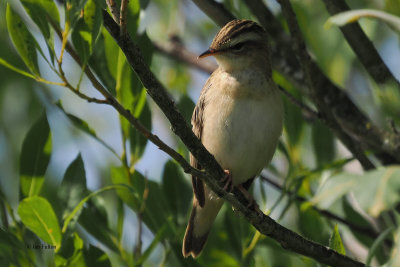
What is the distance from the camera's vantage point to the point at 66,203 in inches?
115

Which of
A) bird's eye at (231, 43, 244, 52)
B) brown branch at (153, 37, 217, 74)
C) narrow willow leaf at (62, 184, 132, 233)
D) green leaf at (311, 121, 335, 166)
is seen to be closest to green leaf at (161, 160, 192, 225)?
narrow willow leaf at (62, 184, 132, 233)

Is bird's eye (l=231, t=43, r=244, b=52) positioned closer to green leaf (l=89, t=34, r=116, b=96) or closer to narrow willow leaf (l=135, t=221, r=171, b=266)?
green leaf (l=89, t=34, r=116, b=96)

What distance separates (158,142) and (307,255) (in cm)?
110

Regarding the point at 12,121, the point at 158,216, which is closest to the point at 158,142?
the point at 158,216

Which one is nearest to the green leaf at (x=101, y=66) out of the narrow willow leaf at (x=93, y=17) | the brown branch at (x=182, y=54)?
the narrow willow leaf at (x=93, y=17)

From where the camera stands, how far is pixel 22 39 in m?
2.25

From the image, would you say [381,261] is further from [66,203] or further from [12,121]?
[12,121]

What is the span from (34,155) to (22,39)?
33.9 inches

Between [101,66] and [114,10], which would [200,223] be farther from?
[114,10]

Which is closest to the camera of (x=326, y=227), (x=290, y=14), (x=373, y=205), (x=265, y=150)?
(x=373, y=205)

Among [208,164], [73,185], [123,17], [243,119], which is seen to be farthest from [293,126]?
[123,17]

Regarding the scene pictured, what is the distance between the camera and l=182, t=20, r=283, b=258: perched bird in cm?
366

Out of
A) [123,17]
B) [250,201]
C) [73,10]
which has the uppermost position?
[73,10]

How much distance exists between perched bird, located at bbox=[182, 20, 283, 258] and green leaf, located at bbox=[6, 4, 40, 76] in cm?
152
